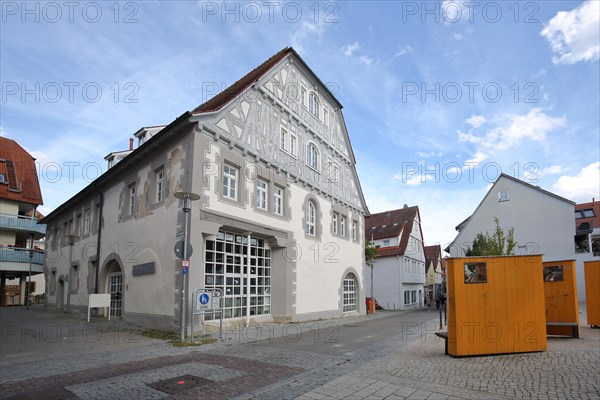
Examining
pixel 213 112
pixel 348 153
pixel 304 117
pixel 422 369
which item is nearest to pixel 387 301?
pixel 348 153

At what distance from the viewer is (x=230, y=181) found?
48.7 ft

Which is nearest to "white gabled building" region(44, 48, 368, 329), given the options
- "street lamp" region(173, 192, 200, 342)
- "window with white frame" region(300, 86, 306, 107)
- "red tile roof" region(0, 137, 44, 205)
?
"window with white frame" region(300, 86, 306, 107)

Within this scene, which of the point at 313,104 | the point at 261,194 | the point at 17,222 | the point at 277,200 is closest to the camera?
the point at 261,194

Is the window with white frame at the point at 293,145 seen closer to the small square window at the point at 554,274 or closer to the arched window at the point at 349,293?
the arched window at the point at 349,293

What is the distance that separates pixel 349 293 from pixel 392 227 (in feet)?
63.1

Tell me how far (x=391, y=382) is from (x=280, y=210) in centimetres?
1184

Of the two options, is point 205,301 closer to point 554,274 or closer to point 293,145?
point 293,145

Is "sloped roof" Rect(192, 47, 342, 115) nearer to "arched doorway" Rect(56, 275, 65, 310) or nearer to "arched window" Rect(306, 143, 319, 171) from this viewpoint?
"arched window" Rect(306, 143, 319, 171)

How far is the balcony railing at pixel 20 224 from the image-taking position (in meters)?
31.3

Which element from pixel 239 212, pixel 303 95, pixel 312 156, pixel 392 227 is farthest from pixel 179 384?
pixel 392 227

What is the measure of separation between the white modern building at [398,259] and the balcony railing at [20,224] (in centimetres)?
2866

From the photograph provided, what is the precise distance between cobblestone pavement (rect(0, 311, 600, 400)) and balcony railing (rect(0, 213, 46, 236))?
1105 inches

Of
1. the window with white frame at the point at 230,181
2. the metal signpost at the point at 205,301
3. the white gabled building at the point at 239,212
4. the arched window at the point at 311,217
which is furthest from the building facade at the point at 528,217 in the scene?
the metal signpost at the point at 205,301

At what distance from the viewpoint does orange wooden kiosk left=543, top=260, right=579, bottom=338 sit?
36.8ft
